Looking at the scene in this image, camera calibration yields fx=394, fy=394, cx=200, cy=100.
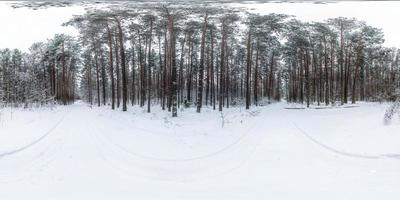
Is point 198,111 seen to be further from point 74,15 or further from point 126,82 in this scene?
point 74,15

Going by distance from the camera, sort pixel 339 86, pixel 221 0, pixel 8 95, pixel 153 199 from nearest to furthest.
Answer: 1. pixel 153 199
2. pixel 221 0
3. pixel 339 86
4. pixel 8 95

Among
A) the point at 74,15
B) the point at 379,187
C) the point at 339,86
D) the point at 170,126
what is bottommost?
the point at 379,187

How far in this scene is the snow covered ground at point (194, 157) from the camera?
1722 mm

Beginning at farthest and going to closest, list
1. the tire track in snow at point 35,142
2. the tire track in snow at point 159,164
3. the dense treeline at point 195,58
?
the dense treeline at point 195,58, the tire track in snow at point 35,142, the tire track in snow at point 159,164

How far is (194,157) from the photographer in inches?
71.4

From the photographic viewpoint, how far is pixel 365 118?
219 centimetres

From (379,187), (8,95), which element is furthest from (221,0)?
(8,95)

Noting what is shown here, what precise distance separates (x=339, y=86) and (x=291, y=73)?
29cm

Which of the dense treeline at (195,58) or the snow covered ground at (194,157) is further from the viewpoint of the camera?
the dense treeline at (195,58)

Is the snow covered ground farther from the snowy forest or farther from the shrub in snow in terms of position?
the shrub in snow

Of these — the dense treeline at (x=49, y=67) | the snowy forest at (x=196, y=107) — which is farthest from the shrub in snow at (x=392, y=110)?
the dense treeline at (x=49, y=67)

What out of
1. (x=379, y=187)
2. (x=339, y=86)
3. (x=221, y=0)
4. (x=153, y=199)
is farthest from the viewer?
(x=339, y=86)

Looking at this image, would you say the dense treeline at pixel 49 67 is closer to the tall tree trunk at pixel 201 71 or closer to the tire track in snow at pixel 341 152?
the tall tree trunk at pixel 201 71

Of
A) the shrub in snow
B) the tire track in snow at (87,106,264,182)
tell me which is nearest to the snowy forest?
the tire track in snow at (87,106,264,182)
